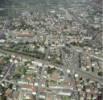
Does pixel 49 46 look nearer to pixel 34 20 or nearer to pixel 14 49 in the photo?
pixel 14 49

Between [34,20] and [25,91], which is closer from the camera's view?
[25,91]

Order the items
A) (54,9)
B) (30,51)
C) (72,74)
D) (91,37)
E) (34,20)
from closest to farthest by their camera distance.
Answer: (72,74) → (30,51) → (91,37) → (34,20) → (54,9)

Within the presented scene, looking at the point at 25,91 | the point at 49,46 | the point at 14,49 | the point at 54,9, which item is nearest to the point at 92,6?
the point at 54,9

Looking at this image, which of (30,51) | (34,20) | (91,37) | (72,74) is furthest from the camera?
(34,20)

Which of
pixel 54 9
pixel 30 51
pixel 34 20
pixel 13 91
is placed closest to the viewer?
pixel 13 91

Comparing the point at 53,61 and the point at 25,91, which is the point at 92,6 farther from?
the point at 25,91

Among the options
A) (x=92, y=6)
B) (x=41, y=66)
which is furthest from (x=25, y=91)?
(x=92, y=6)
